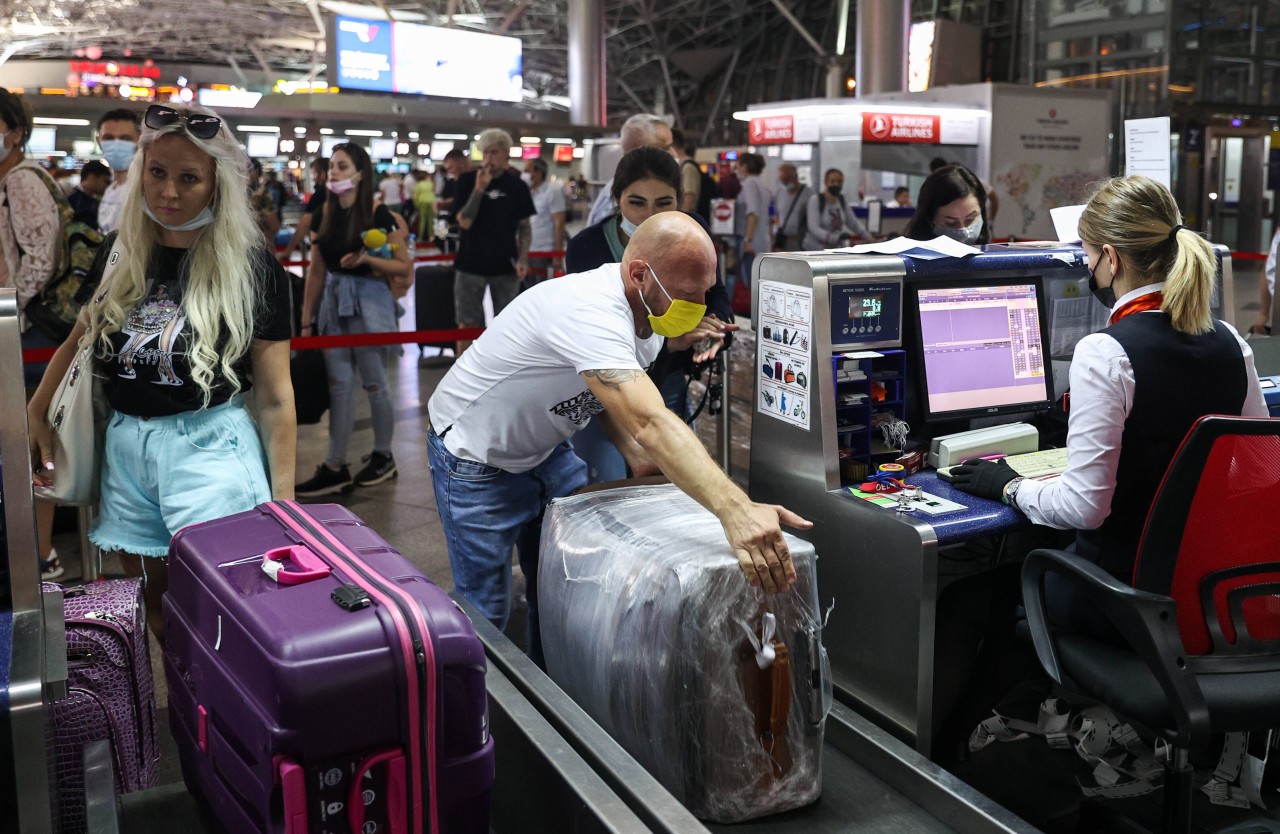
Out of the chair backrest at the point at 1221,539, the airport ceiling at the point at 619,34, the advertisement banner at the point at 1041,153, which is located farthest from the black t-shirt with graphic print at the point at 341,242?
the airport ceiling at the point at 619,34

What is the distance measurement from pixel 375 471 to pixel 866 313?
3193 mm

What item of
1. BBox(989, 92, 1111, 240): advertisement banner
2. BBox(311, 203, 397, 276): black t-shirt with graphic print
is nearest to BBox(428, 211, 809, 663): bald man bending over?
BBox(311, 203, 397, 276): black t-shirt with graphic print

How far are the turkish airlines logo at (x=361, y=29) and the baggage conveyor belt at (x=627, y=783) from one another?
16.4 meters

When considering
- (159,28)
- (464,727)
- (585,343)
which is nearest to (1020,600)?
(585,343)

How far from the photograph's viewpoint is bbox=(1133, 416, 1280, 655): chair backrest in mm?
1945

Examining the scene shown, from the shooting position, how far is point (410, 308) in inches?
509

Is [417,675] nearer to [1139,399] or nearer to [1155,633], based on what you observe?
[1155,633]

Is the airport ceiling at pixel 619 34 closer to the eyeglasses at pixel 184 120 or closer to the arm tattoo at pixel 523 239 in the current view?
the arm tattoo at pixel 523 239

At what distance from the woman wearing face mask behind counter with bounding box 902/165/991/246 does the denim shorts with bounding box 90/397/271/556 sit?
2.49 m

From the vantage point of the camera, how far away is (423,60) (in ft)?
59.6

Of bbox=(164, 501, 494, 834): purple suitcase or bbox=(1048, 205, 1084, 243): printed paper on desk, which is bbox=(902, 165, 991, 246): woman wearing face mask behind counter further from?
bbox=(164, 501, 494, 834): purple suitcase

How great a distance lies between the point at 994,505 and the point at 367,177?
3.38 m

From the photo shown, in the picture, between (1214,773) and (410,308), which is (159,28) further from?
(1214,773)

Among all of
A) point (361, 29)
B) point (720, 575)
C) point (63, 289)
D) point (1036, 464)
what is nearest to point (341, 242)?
point (63, 289)
